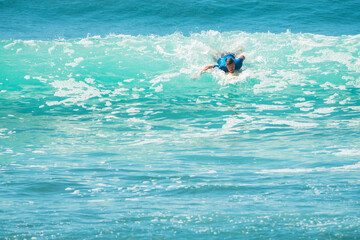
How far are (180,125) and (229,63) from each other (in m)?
4.13

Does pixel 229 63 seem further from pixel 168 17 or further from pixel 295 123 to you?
pixel 168 17

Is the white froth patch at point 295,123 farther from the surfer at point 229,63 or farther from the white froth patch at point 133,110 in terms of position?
the surfer at point 229,63

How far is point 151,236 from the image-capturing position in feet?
12.2

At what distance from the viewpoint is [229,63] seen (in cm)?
1302

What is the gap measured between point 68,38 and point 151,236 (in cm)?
1732

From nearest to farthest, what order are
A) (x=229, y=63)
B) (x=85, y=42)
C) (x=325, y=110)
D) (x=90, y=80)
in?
(x=325, y=110) < (x=229, y=63) < (x=90, y=80) < (x=85, y=42)

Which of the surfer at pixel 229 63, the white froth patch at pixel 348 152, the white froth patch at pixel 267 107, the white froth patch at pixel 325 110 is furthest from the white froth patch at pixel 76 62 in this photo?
the white froth patch at pixel 348 152

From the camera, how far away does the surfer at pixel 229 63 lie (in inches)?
509

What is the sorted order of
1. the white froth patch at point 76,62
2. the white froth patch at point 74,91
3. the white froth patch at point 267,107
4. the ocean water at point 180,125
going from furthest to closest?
the white froth patch at point 76,62
the white froth patch at point 74,91
the white froth patch at point 267,107
the ocean water at point 180,125

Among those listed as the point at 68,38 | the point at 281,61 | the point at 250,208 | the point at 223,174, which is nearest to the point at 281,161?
the point at 223,174

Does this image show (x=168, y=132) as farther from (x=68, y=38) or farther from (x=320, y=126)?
(x=68, y=38)

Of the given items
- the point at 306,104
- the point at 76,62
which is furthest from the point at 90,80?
the point at 306,104

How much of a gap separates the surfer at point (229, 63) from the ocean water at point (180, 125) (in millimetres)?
481

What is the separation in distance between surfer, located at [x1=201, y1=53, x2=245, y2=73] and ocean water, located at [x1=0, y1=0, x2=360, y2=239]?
481mm
